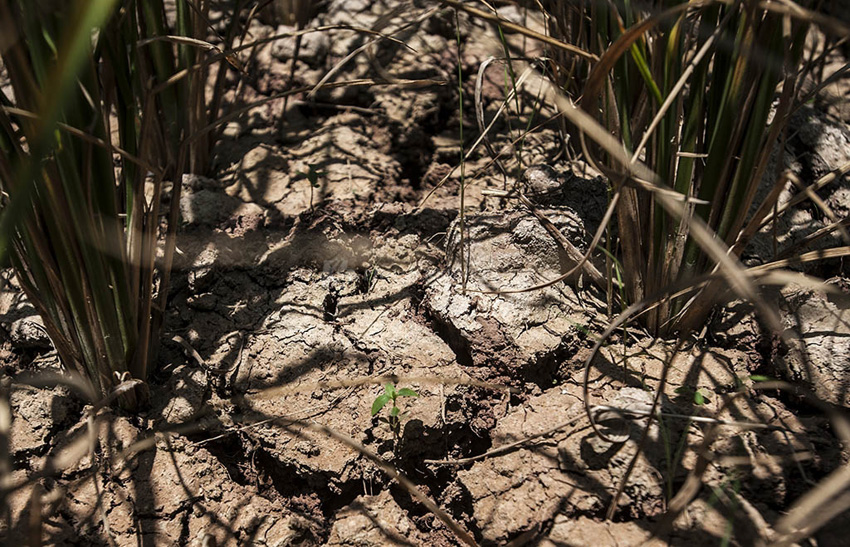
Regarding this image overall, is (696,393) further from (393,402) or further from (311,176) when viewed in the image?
(311,176)

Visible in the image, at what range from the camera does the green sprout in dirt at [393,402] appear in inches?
51.0

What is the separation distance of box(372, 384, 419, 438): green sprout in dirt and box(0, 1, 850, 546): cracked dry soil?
0.02m

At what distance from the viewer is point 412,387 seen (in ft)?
4.53

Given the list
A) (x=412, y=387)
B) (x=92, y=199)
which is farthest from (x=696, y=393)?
(x=92, y=199)

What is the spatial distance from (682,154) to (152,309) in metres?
1.14

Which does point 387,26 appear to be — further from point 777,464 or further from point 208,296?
point 777,464

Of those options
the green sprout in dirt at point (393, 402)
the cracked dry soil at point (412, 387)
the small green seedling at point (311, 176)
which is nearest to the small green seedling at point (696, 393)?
the cracked dry soil at point (412, 387)

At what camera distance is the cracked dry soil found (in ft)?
3.95

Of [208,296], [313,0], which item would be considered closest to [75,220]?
[208,296]

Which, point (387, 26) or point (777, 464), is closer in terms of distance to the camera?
point (777, 464)

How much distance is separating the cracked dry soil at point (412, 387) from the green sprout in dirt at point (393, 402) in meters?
0.02

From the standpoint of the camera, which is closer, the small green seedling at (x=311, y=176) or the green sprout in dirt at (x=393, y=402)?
the green sprout in dirt at (x=393, y=402)

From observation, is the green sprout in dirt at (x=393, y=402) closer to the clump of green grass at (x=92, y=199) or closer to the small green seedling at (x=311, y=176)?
the clump of green grass at (x=92, y=199)

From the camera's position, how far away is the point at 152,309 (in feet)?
4.69
